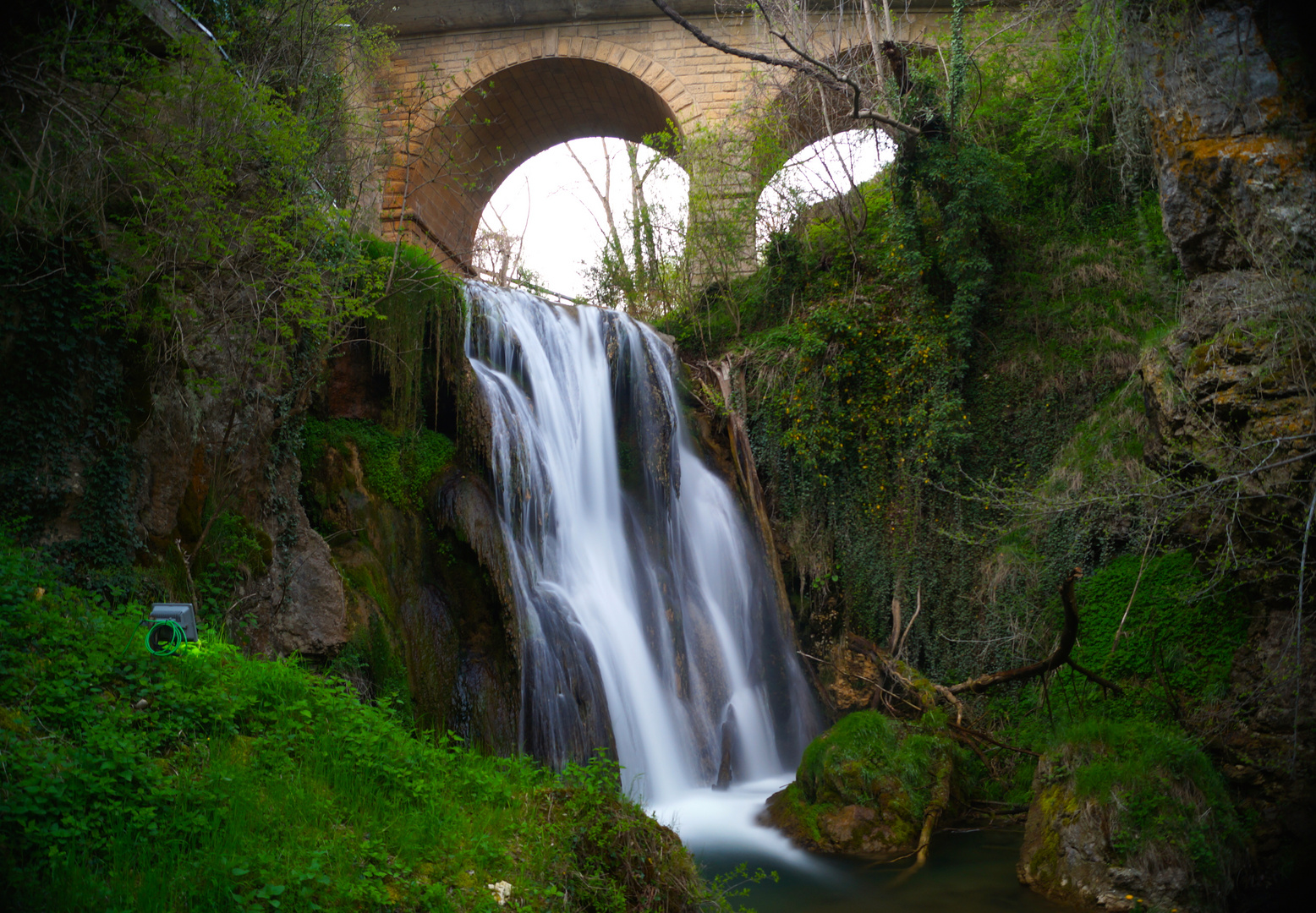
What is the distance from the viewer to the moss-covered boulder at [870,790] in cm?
679

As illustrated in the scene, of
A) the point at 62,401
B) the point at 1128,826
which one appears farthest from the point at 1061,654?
the point at 62,401

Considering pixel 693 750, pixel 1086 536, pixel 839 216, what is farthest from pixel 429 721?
pixel 839 216

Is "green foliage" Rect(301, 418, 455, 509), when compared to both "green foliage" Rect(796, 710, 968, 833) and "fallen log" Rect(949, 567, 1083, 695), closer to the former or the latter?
"green foliage" Rect(796, 710, 968, 833)

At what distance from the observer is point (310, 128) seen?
328 inches

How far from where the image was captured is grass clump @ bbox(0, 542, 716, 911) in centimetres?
309

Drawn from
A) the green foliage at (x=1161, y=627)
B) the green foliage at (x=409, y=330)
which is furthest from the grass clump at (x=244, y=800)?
the green foliage at (x=1161, y=627)

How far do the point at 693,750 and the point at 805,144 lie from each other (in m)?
9.64

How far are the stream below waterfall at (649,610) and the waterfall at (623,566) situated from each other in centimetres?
2

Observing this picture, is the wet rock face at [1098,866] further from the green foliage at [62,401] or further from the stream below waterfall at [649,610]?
the green foliage at [62,401]

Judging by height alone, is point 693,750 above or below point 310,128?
below

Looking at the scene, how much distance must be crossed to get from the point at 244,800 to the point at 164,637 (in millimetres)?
1421

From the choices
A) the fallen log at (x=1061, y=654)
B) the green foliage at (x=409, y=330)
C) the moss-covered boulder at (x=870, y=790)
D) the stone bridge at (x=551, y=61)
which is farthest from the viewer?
the stone bridge at (x=551, y=61)

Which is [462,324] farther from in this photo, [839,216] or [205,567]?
[839,216]

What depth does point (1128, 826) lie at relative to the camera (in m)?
5.70
